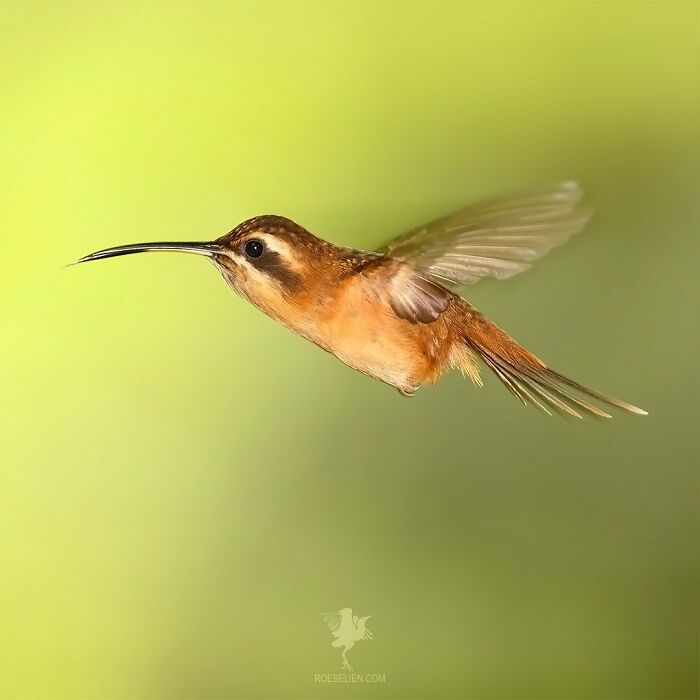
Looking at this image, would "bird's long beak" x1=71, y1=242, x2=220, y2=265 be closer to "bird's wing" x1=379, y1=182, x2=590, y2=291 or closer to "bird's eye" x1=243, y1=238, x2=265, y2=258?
"bird's eye" x1=243, y1=238, x2=265, y2=258

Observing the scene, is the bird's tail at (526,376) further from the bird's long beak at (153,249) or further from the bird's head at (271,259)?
the bird's long beak at (153,249)

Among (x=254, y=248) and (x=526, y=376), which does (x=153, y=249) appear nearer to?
(x=254, y=248)

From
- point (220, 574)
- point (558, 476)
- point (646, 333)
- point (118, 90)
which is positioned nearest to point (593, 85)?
point (646, 333)

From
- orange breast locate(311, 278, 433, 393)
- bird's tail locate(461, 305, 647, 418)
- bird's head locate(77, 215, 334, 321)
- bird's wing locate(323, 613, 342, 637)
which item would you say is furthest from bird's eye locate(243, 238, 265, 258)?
bird's wing locate(323, 613, 342, 637)

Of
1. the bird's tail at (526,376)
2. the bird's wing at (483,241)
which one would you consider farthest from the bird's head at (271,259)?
the bird's tail at (526,376)

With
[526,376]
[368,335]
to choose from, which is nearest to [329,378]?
[368,335]

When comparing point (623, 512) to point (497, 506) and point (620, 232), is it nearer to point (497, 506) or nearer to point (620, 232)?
point (497, 506)
